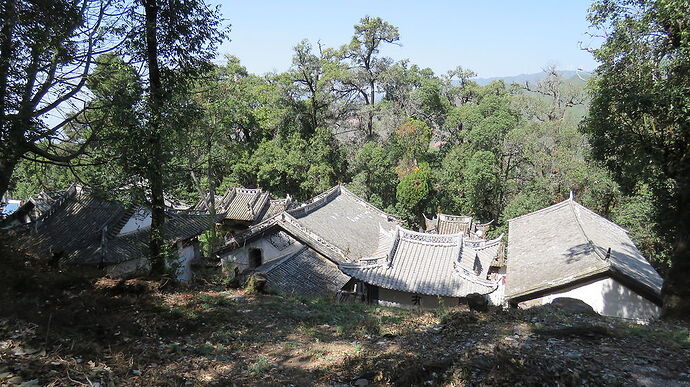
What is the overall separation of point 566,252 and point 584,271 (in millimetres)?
2963

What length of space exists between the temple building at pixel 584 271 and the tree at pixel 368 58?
56.6 feet

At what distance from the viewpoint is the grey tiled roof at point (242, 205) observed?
95.8ft

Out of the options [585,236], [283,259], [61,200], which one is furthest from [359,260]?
[61,200]

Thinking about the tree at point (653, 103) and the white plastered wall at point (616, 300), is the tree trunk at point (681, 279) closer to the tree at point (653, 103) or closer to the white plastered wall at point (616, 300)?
the tree at point (653, 103)

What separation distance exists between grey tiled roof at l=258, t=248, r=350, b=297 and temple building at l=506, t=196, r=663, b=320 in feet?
22.7

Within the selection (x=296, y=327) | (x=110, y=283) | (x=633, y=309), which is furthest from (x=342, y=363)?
(x=633, y=309)

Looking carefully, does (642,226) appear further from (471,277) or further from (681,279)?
(681,279)

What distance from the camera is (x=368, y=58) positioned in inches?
1362

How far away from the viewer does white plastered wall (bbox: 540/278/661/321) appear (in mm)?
13797

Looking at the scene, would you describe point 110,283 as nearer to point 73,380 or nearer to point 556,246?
point 73,380

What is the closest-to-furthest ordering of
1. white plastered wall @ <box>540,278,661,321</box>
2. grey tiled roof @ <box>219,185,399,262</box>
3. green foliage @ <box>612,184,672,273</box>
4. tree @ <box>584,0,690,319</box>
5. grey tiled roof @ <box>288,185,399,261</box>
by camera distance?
1. tree @ <box>584,0,690,319</box>
2. white plastered wall @ <box>540,278,661,321</box>
3. grey tiled roof @ <box>219,185,399,262</box>
4. green foliage @ <box>612,184,672,273</box>
5. grey tiled roof @ <box>288,185,399,261</box>

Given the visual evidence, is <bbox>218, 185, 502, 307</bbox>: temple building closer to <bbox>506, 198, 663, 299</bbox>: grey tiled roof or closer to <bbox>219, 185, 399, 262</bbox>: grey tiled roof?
<bbox>219, 185, 399, 262</bbox>: grey tiled roof

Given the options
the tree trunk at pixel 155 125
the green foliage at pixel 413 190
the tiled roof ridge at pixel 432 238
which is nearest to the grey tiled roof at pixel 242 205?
the green foliage at pixel 413 190

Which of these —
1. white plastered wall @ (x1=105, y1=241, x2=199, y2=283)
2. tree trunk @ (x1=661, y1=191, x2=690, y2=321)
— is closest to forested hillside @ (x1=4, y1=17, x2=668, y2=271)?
white plastered wall @ (x1=105, y1=241, x2=199, y2=283)
